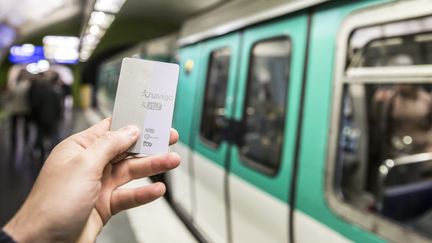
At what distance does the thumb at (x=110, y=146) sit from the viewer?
0.91 meters

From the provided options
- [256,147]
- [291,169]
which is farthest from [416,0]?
[256,147]

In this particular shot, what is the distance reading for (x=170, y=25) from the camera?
538 centimetres

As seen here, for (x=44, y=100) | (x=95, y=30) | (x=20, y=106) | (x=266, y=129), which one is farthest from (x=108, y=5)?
(x=20, y=106)

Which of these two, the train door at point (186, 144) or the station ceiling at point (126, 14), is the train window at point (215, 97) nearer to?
the train door at point (186, 144)

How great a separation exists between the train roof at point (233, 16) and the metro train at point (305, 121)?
12 mm

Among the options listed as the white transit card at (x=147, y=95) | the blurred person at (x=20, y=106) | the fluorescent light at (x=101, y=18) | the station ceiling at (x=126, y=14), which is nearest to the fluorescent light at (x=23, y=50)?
the station ceiling at (x=126, y=14)

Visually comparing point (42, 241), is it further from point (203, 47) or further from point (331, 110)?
point (203, 47)

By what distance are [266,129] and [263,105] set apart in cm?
20

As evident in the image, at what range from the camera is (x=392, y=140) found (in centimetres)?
386

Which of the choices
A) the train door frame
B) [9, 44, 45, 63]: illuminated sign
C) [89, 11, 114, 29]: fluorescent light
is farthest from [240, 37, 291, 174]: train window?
[9, 44, 45, 63]: illuminated sign

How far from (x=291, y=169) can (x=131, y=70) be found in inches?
66.1

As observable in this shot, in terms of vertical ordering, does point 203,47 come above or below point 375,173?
above

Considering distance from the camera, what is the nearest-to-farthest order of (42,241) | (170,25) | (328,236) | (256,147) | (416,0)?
(42,241) < (416,0) < (328,236) < (256,147) < (170,25)

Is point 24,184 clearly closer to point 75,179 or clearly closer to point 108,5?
point 108,5
